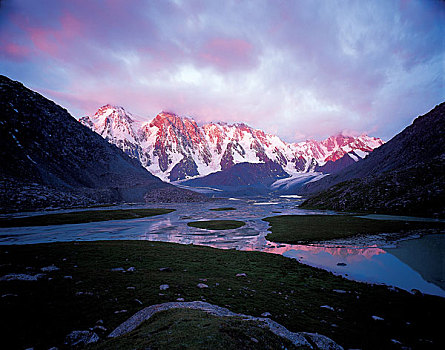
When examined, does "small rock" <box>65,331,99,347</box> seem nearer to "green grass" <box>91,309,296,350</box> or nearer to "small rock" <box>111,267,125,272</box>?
"green grass" <box>91,309,296,350</box>

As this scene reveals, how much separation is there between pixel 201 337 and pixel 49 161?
16176 centimetres

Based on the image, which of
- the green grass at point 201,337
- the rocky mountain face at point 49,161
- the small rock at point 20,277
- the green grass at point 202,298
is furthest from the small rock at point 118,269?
the rocky mountain face at point 49,161

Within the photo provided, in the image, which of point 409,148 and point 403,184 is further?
point 409,148

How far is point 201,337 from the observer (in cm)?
578

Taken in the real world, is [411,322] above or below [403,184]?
below

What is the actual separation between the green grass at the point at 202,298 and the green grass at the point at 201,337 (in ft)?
1.21

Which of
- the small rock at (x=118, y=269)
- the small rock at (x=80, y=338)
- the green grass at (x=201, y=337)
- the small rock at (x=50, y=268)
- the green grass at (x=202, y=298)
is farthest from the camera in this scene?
the small rock at (x=118, y=269)

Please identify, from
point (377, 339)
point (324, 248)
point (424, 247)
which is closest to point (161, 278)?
point (377, 339)

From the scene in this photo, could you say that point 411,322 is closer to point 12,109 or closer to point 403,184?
point 403,184

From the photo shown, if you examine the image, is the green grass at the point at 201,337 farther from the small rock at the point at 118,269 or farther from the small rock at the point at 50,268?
the small rock at the point at 50,268

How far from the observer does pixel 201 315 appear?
816 centimetres

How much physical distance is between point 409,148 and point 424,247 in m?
124

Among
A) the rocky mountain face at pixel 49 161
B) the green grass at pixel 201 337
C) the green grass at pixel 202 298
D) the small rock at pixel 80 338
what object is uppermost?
the rocky mountain face at pixel 49 161

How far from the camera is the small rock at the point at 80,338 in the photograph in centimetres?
761
